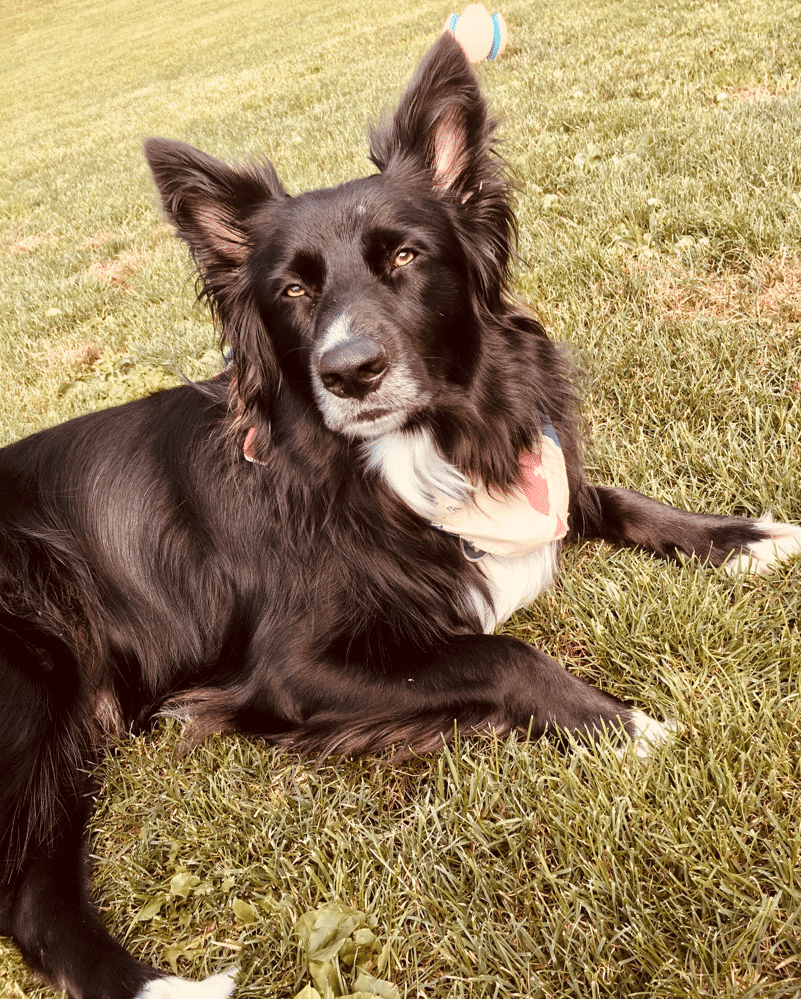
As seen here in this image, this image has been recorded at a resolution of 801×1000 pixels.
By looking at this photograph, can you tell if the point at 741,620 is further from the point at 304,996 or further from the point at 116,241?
the point at 116,241

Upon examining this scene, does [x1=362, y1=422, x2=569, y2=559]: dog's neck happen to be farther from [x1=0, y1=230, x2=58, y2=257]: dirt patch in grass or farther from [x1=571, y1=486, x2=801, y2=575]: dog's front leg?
[x1=0, y1=230, x2=58, y2=257]: dirt patch in grass

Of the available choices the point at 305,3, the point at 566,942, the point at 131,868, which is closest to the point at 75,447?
the point at 131,868

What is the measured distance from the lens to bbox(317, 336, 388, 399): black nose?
225 centimetres

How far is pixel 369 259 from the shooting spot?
2486 millimetres

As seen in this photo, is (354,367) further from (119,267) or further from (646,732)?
(119,267)

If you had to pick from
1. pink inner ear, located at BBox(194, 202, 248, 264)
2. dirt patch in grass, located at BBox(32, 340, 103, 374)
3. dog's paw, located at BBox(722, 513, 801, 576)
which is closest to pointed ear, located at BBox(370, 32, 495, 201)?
pink inner ear, located at BBox(194, 202, 248, 264)

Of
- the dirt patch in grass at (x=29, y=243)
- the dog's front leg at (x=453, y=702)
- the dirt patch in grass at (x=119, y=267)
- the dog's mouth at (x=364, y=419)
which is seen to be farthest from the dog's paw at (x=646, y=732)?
the dirt patch in grass at (x=29, y=243)

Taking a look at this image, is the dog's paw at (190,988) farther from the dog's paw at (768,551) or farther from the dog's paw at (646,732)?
the dog's paw at (768,551)

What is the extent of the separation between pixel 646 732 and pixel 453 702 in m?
0.60

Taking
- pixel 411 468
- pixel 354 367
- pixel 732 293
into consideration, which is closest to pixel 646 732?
pixel 411 468

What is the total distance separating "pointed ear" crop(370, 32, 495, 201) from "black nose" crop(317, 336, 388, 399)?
0.80 metres

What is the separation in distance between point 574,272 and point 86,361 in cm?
368

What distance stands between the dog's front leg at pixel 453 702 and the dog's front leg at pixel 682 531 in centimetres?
74

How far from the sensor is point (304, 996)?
5.75ft
